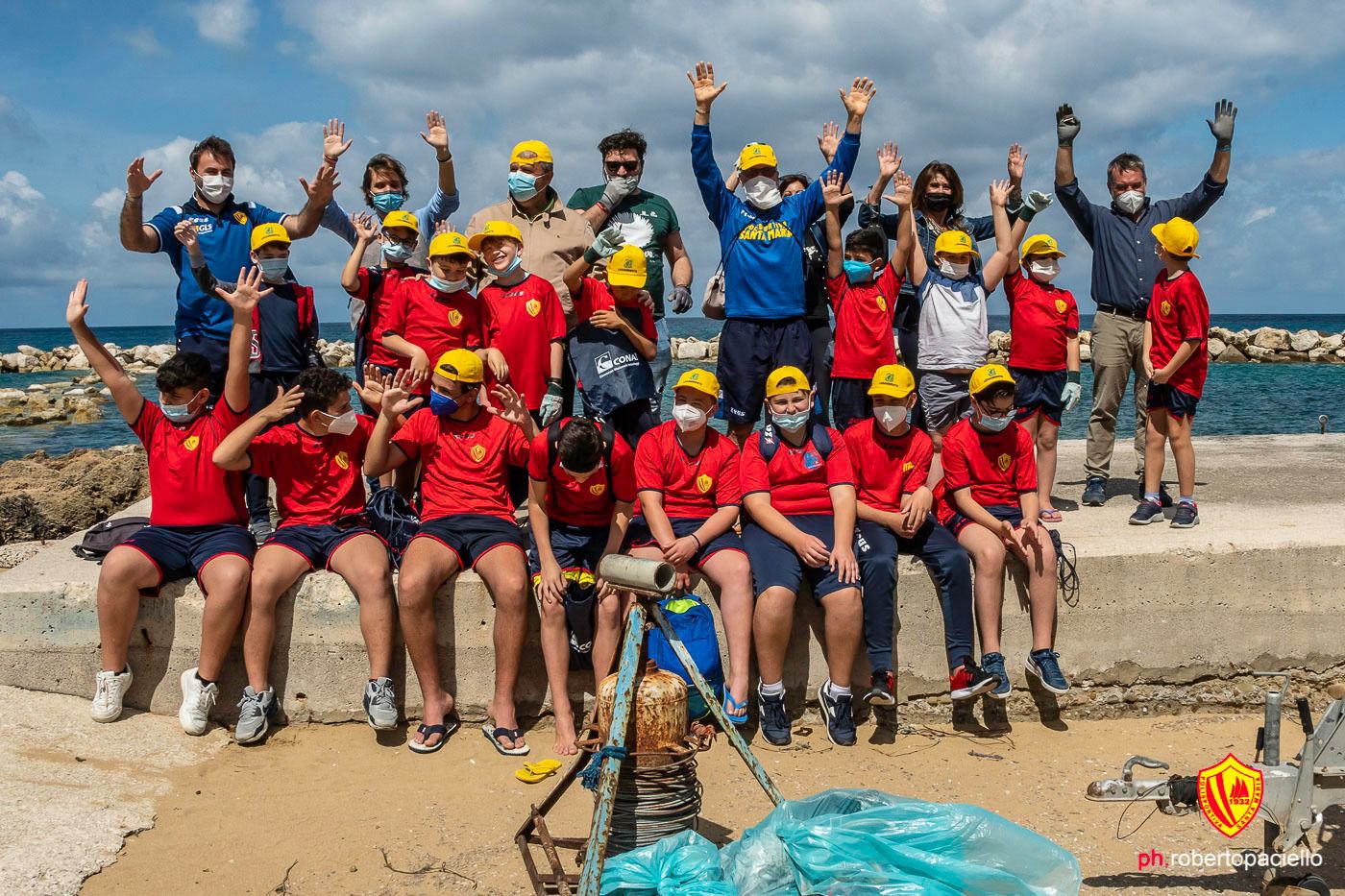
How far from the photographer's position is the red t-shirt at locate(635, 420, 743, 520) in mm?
6039

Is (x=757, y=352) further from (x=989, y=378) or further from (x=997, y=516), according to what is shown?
(x=997, y=516)

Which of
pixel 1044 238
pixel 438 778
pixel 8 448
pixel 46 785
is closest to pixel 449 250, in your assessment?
pixel 438 778

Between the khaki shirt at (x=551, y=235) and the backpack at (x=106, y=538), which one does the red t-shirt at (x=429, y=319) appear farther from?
the backpack at (x=106, y=538)

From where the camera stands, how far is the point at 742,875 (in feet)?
12.6

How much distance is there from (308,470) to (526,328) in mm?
1526

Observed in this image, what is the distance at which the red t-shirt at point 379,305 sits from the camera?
671 cm

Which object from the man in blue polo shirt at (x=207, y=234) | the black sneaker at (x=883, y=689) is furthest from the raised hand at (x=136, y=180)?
the black sneaker at (x=883, y=689)

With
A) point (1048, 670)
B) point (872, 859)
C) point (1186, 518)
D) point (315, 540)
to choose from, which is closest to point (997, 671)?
point (1048, 670)

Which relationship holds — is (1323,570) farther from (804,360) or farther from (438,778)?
(438,778)

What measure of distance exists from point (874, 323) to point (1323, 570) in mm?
3000

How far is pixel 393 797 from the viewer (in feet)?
17.2

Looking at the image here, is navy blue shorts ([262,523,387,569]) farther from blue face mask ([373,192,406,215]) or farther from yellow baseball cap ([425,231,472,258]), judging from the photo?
blue face mask ([373,192,406,215])

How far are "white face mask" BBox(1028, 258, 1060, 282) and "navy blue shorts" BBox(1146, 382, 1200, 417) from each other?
38.5 inches

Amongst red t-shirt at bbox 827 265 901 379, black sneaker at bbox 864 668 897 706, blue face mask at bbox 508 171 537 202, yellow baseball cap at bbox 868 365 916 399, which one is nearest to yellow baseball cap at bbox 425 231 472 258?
blue face mask at bbox 508 171 537 202
